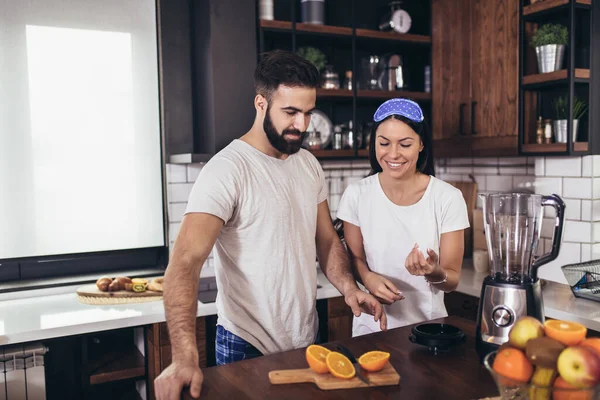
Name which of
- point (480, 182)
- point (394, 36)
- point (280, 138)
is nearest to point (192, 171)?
point (394, 36)

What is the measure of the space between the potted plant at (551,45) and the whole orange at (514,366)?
7.28ft

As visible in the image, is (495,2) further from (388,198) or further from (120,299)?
(120,299)

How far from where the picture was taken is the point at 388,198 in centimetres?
Answer: 211

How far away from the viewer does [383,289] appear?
5.77 feet

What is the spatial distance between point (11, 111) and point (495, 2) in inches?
106

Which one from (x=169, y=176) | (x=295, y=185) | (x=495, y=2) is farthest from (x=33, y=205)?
(x=495, y=2)

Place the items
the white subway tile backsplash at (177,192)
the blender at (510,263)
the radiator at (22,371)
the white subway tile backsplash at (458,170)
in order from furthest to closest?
1. the white subway tile backsplash at (458,170)
2. the white subway tile backsplash at (177,192)
3. the radiator at (22,371)
4. the blender at (510,263)

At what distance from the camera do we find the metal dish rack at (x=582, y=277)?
104 inches

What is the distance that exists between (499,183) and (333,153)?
3.62 feet

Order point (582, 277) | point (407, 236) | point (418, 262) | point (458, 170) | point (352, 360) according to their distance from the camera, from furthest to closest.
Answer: point (458, 170) < point (582, 277) < point (407, 236) < point (418, 262) < point (352, 360)

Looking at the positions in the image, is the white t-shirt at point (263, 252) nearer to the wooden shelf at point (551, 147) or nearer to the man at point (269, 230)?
the man at point (269, 230)

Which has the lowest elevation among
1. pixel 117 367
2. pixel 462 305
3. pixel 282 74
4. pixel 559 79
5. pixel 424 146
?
pixel 117 367

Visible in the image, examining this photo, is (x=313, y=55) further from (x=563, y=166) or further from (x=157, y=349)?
(x=157, y=349)

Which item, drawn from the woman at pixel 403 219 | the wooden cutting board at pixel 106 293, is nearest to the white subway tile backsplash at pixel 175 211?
the wooden cutting board at pixel 106 293
